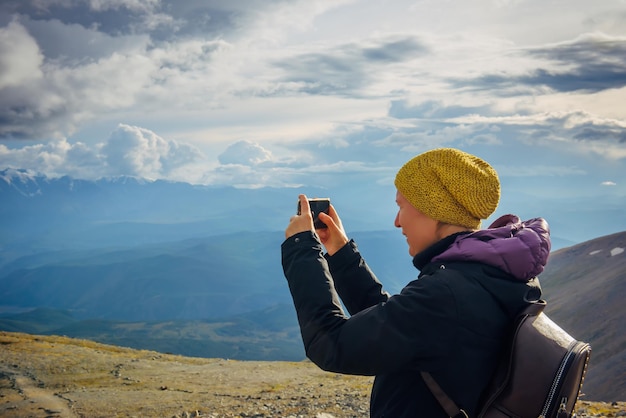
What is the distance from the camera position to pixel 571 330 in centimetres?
8938

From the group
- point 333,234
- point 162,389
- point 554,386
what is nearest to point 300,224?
point 333,234

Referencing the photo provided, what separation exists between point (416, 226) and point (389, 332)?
1.00 metres

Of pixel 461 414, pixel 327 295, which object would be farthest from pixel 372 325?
pixel 461 414

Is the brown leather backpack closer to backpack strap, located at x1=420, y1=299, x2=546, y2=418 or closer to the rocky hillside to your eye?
backpack strap, located at x1=420, y1=299, x2=546, y2=418

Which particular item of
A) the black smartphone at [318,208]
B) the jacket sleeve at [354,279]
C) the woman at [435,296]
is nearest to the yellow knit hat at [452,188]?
the woman at [435,296]

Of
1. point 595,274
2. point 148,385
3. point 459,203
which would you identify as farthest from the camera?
point 595,274

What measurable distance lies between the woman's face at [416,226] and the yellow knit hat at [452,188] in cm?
7

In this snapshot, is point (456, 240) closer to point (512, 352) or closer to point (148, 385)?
point (512, 352)

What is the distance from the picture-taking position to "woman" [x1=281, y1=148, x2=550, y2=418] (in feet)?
11.1

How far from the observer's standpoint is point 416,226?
13.3ft

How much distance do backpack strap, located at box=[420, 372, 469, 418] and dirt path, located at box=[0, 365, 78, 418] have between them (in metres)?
20.8

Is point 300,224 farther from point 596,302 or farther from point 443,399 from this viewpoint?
point 596,302

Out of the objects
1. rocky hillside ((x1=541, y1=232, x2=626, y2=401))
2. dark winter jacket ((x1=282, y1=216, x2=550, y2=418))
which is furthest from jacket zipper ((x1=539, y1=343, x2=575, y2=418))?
rocky hillside ((x1=541, y1=232, x2=626, y2=401))

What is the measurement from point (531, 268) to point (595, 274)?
125m
